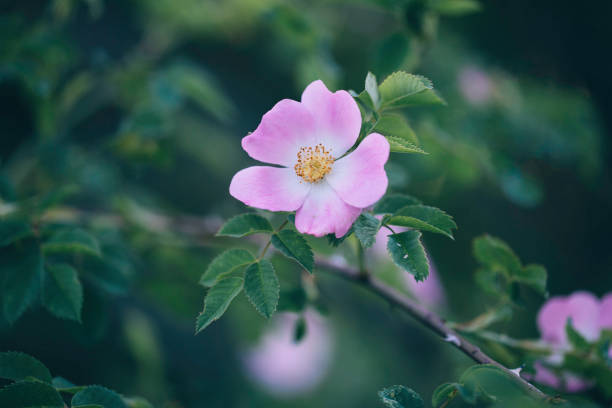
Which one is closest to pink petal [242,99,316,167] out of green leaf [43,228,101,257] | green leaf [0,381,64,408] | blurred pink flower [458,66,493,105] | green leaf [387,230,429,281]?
green leaf [387,230,429,281]

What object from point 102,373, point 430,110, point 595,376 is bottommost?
point 102,373

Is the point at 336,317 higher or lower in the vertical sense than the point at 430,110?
lower

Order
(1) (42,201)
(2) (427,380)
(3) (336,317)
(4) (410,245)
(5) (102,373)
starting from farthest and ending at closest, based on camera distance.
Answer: (3) (336,317)
(2) (427,380)
(5) (102,373)
(1) (42,201)
(4) (410,245)

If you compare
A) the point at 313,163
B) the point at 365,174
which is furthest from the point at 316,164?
the point at 365,174

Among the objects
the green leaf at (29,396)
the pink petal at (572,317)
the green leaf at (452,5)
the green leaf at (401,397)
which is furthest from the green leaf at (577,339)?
the green leaf at (29,396)

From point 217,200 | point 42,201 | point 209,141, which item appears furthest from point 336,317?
point 42,201

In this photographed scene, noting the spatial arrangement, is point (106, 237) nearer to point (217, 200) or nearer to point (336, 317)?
point (217, 200)

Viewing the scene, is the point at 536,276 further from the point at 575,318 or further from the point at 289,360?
the point at 289,360
